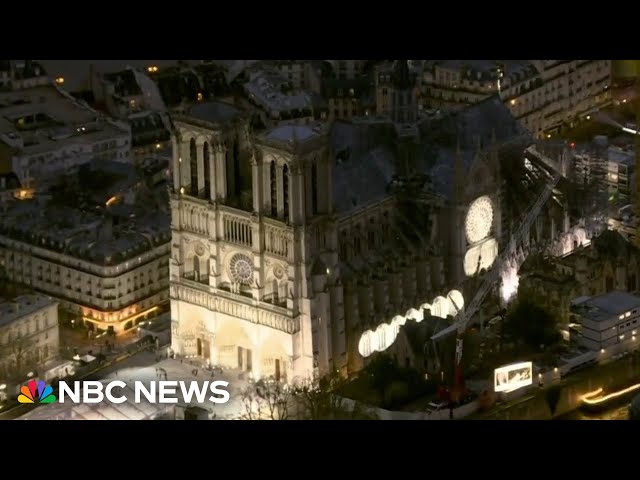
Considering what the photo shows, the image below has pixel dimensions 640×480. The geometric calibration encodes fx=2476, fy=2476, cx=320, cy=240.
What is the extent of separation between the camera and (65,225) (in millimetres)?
79812

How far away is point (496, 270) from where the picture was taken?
77.8 metres

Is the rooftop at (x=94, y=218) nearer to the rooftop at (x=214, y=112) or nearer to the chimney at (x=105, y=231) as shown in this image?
the chimney at (x=105, y=231)

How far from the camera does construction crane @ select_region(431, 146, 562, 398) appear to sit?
71938mm

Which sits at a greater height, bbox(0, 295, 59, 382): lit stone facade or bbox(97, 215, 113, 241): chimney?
bbox(97, 215, 113, 241): chimney

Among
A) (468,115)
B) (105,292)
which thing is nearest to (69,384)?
(105,292)

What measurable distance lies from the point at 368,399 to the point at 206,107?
9966 mm

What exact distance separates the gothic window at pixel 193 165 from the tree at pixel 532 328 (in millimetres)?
10215

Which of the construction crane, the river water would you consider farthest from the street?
the river water

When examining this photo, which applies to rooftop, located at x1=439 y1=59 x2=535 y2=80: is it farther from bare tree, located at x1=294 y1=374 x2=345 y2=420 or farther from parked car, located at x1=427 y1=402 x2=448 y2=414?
parked car, located at x1=427 y1=402 x2=448 y2=414

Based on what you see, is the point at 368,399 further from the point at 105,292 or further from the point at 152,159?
the point at 152,159

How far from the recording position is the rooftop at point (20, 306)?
7394 centimetres

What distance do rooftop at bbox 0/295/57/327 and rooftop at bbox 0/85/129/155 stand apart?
1154 centimetres

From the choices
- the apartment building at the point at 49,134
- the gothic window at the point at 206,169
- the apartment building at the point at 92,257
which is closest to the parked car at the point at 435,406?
the gothic window at the point at 206,169

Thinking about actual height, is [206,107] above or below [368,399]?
above
